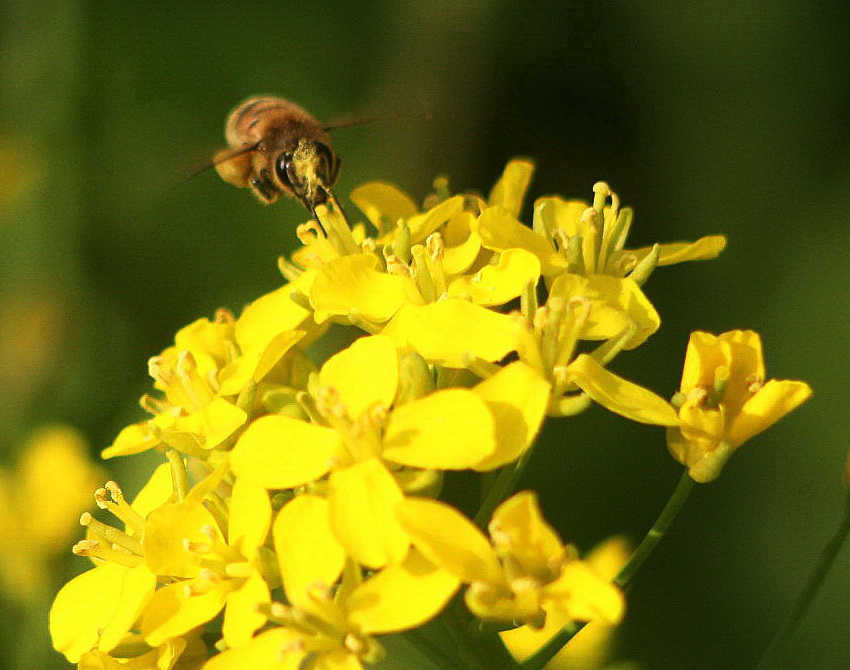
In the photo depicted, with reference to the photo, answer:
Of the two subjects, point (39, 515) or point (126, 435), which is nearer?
point (126, 435)

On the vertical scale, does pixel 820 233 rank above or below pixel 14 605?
below

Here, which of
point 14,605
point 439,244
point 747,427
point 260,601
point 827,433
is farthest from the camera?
point 827,433

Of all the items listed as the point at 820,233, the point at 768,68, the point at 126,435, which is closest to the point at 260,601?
the point at 126,435

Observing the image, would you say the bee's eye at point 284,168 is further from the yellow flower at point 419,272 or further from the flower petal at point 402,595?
the flower petal at point 402,595

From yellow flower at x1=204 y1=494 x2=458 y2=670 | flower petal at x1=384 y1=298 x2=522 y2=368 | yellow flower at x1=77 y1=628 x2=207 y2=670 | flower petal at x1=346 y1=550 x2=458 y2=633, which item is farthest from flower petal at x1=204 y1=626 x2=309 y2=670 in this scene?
flower petal at x1=384 y1=298 x2=522 y2=368

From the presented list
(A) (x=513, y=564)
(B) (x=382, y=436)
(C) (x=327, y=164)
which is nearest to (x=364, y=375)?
(B) (x=382, y=436)

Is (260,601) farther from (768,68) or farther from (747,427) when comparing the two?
(768,68)

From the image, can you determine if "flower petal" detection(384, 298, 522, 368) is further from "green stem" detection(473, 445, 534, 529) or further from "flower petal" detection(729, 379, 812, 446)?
"flower petal" detection(729, 379, 812, 446)
